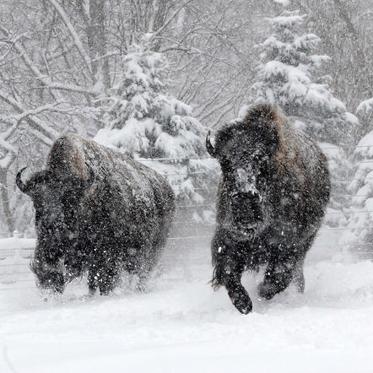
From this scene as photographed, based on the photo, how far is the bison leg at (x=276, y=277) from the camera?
629 cm

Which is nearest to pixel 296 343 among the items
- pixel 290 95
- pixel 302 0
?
pixel 290 95

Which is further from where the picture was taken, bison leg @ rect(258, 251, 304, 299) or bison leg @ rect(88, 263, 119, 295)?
bison leg @ rect(88, 263, 119, 295)

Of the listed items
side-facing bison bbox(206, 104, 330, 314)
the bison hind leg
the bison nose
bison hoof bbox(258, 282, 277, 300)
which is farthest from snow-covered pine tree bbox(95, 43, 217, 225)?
the bison nose

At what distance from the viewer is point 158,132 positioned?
1335 centimetres

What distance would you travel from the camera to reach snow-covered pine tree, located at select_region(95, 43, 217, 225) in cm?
1287

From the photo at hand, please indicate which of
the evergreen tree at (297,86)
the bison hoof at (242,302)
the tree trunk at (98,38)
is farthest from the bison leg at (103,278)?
the tree trunk at (98,38)

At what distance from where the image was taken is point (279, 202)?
615 cm

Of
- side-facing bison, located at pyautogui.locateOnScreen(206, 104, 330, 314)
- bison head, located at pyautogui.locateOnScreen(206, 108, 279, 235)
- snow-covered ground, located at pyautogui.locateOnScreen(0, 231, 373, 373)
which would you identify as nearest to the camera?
snow-covered ground, located at pyautogui.locateOnScreen(0, 231, 373, 373)

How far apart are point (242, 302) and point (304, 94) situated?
344 inches

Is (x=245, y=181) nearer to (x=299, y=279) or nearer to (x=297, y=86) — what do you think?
(x=299, y=279)

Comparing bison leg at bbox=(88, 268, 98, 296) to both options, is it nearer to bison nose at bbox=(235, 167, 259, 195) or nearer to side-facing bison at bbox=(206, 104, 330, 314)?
side-facing bison at bbox=(206, 104, 330, 314)

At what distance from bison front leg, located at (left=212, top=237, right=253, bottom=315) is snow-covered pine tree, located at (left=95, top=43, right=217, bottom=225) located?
628 cm

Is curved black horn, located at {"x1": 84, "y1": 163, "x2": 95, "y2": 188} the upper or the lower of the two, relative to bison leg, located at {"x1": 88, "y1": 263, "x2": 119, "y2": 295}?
upper

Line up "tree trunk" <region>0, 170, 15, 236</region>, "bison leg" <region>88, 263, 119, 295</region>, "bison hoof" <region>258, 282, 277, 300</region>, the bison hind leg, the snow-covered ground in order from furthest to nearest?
1. "tree trunk" <region>0, 170, 15, 236</region>
2. "bison leg" <region>88, 263, 119, 295</region>
3. the bison hind leg
4. "bison hoof" <region>258, 282, 277, 300</region>
5. the snow-covered ground
